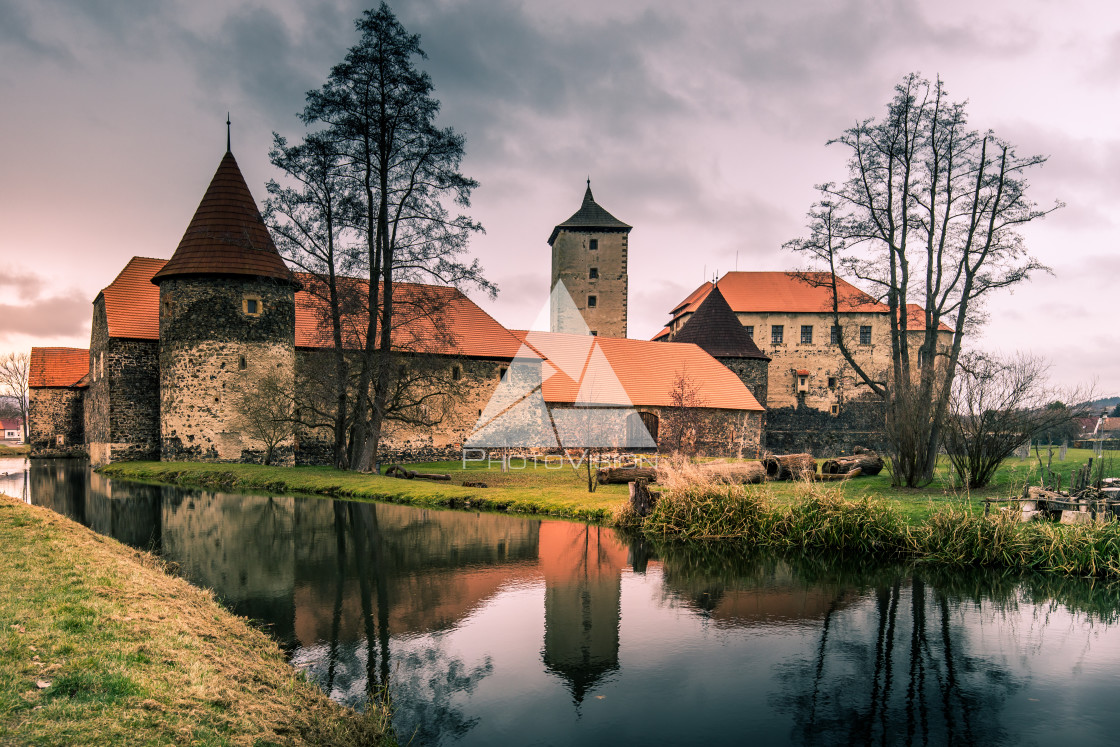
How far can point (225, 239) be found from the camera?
908 inches

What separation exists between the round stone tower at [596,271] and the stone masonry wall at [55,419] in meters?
30.8

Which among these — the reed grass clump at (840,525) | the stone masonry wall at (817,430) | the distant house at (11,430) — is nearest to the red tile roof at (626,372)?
the stone masonry wall at (817,430)

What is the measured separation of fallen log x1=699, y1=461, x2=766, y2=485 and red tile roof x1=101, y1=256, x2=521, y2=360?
9.74m

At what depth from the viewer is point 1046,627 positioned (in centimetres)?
709

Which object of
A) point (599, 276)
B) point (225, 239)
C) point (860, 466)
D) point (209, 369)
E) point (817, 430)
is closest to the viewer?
point (860, 466)

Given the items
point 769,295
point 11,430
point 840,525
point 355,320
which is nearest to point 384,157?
point 355,320

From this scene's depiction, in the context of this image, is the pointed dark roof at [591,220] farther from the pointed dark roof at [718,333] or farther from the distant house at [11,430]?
the distant house at [11,430]

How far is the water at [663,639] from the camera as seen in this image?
4.80 m

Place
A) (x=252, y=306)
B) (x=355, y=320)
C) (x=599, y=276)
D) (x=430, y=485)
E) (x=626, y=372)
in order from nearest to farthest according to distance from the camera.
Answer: (x=430, y=485) → (x=355, y=320) → (x=252, y=306) → (x=626, y=372) → (x=599, y=276)

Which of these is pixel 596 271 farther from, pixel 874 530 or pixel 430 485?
pixel 874 530

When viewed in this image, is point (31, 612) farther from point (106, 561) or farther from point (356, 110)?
point (356, 110)

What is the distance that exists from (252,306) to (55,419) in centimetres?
2656
